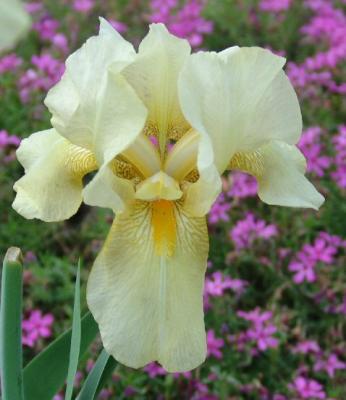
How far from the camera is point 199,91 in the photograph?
107 cm

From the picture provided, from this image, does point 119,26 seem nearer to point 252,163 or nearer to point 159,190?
point 252,163

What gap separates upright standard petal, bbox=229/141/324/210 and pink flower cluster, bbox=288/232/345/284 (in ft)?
3.54

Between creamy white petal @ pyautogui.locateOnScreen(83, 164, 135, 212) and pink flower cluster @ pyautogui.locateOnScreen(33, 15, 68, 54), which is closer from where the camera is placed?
creamy white petal @ pyautogui.locateOnScreen(83, 164, 135, 212)

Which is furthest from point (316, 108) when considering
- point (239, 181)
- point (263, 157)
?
point (263, 157)

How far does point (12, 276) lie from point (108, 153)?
224 mm

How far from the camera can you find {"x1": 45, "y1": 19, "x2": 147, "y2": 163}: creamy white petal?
1.07 meters

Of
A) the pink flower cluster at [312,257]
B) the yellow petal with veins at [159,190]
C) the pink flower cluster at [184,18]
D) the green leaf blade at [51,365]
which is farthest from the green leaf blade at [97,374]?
the pink flower cluster at [184,18]

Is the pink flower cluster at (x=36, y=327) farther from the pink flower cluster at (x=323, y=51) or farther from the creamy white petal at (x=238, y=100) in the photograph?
the pink flower cluster at (x=323, y=51)

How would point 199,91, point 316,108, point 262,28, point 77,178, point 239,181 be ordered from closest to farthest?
point 199,91, point 77,178, point 239,181, point 316,108, point 262,28

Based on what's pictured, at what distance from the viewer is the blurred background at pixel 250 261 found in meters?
2.13

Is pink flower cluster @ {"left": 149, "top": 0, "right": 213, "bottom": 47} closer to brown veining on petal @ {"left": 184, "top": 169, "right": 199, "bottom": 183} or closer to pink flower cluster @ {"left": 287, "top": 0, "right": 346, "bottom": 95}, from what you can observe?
pink flower cluster @ {"left": 287, "top": 0, "right": 346, "bottom": 95}

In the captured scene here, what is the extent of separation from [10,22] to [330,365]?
4.25ft

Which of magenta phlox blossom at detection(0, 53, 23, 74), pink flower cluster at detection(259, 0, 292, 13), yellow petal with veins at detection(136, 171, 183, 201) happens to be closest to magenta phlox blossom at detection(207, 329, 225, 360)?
yellow petal with veins at detection(136, 171, 183, 201)

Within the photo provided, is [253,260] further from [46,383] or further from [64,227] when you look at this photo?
[46,383]
